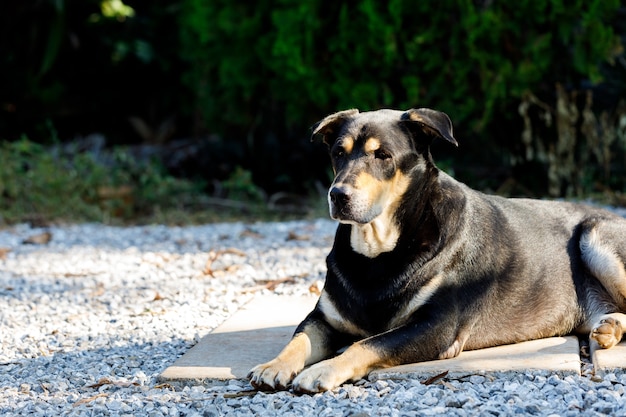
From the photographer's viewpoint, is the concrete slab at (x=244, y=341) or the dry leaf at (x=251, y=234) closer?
the concrete slab at (x=244, y=341)

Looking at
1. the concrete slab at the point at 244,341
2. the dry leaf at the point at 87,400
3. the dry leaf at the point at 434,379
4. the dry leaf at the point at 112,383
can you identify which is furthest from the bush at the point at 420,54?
the dry leaf at the point at 87,400

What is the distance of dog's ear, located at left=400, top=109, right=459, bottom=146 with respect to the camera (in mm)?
4156

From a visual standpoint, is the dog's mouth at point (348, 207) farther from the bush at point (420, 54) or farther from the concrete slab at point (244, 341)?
the bush at point (420, 54)

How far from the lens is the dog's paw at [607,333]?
4203 millimetres

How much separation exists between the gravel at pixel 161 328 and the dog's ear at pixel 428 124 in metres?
1.18

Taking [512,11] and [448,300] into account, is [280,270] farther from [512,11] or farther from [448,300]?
[512,11]

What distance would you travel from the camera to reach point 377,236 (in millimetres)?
4266

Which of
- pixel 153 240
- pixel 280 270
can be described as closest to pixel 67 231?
pixel 153 240

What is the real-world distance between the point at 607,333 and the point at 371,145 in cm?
150

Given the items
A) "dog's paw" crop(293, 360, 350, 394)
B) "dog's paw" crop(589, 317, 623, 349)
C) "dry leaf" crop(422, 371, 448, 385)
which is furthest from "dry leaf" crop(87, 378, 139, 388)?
"dog's paw" crop(589, 317, 623, 349)

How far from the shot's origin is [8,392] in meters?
4.04

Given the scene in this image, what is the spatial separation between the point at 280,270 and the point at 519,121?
451 cm

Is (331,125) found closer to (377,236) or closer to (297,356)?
(377,236)

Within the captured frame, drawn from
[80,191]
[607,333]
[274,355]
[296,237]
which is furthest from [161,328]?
[80,191]
